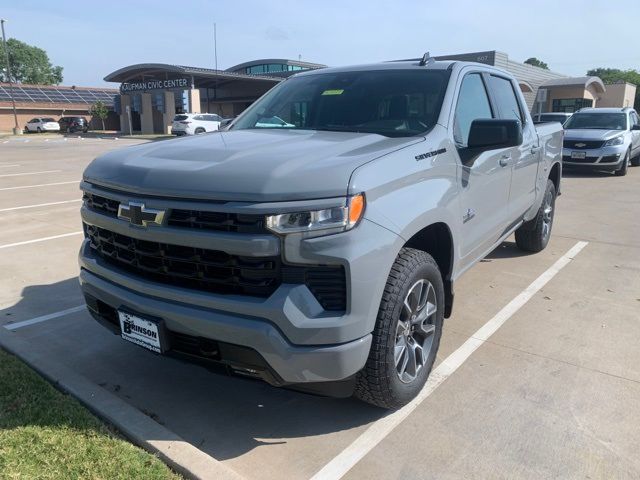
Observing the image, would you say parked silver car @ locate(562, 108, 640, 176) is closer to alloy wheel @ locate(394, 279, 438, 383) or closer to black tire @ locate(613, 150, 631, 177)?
black tire @ locate(613, 150, 631, 177)

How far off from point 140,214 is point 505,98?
3545 millimetres

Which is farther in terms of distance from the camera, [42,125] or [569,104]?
[42,125]

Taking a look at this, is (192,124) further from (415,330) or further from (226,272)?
(226,272)

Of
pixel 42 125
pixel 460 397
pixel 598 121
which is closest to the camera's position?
pixel 460 397

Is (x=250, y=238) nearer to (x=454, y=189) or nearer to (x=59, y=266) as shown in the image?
(x=454, y=189)

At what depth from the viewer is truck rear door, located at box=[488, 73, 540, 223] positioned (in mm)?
4570

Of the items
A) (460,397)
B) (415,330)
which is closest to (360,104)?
(415,330)

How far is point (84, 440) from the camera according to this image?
273 cm

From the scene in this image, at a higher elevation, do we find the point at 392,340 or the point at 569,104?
the point at 569,104

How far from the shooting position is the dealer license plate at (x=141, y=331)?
2.72 metres

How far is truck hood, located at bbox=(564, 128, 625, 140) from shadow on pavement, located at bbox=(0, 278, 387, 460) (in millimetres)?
13180

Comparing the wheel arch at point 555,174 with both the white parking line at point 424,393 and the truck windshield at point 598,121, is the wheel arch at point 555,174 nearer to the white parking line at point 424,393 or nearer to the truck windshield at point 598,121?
the white parking line at point 424,393

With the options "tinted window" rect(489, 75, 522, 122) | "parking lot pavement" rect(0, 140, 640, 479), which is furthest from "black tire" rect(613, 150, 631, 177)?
"tinted window" rect(489, 75, 522, 122)

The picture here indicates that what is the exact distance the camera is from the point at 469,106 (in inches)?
154
